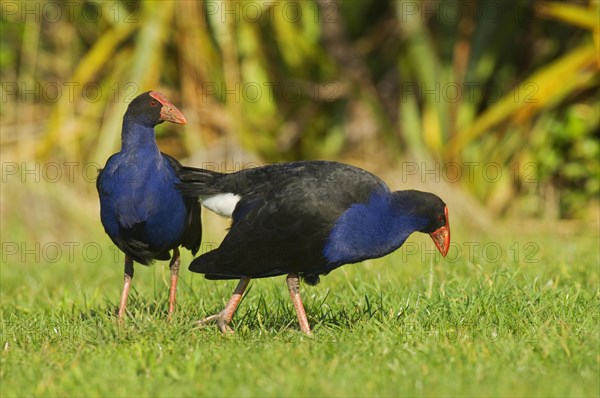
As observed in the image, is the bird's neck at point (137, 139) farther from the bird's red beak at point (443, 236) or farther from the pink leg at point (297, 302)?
the bird's red beak at point (443, 236)

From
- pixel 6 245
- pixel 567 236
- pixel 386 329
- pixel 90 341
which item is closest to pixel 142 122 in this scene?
pixel 90 341

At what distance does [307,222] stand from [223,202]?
548mm

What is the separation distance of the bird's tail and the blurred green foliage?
161 inches

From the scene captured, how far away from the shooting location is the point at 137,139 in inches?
196

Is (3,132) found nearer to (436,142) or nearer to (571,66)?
(436,142)

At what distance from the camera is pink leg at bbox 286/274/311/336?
4.65 m

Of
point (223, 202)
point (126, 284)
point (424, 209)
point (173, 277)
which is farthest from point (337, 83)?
point (424, 209)

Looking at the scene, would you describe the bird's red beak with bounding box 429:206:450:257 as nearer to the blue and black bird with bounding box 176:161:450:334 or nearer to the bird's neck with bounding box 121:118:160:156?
the blue and black bird with bounding box 176:161:450:334

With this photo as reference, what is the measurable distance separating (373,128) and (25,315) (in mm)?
5435

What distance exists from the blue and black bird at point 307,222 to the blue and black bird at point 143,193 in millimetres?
286

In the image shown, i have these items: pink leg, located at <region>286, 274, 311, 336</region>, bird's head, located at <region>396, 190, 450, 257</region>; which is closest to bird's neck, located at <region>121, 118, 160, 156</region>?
pink leg, located at <region>286, 274, 311, 336</region>

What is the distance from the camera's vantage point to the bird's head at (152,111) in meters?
5.05

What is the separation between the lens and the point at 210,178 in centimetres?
498

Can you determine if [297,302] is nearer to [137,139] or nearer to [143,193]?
[143,193]
